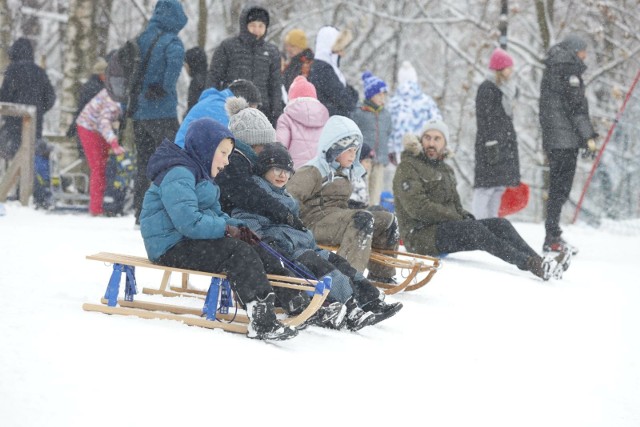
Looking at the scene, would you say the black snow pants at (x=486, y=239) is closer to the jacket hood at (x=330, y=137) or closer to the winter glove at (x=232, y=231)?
the jacket hood at (x=330, y=137)

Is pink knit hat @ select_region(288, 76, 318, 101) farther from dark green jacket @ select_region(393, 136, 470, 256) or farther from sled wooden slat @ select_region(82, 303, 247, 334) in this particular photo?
sled wooden slat @ select_region(82, 303, 247, 334)

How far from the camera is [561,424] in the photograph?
4.57 meters

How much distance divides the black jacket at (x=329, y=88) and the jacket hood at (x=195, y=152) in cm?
475

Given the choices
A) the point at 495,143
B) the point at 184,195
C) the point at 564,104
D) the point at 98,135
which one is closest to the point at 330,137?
the point at 184,195

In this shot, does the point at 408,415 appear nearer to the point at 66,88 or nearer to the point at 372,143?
the point at 372,143

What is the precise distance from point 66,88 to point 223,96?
7.78 m

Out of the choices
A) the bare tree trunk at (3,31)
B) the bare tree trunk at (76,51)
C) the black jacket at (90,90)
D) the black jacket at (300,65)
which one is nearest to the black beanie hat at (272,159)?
the black jacket at (300,65)

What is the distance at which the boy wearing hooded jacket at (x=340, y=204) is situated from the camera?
6.52 metres

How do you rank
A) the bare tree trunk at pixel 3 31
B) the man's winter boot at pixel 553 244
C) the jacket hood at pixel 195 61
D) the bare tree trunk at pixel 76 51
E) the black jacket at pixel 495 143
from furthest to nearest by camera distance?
1. the bare tree trunk at pixel 3 31
2. the bare tree trunk at pixel 76 51
3. the black jacket at pixel 495 143
4. the jacket hood at pixel 195 61
5. the man's winter boot at pixel 553 244

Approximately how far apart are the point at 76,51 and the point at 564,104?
7.72 metres

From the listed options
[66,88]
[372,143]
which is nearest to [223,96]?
[372,143]

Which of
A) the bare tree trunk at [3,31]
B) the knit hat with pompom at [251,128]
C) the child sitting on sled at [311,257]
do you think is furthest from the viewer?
the bare tree trunk at [3,31]

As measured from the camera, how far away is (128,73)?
8883 millimetres

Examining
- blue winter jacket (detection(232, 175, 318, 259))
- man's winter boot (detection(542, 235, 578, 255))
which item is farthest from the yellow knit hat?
blue winter jacket (detection(232, 175, 318, 259))
